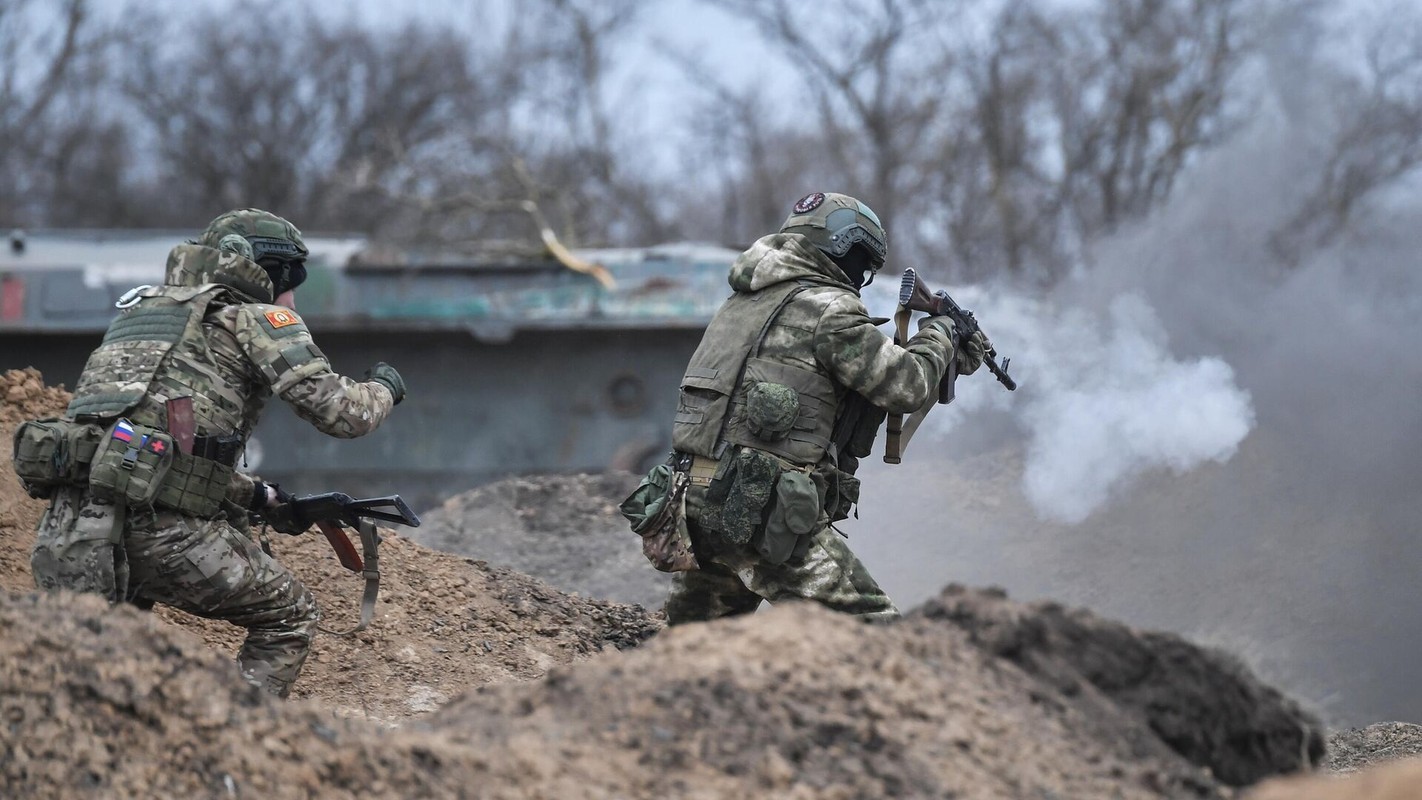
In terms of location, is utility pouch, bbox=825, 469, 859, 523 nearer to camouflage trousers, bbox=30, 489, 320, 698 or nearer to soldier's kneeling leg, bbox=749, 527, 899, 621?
soldier's kneeling leg, bbox=749, 527, 899, 621

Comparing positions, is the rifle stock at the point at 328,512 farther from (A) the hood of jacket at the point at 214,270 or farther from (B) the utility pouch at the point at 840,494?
(B) the utility pouch at the point at 840,494

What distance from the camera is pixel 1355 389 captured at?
9531 millimetres

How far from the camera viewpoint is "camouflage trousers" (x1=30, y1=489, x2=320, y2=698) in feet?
14.7

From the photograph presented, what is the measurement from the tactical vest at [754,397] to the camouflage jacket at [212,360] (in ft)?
3.24

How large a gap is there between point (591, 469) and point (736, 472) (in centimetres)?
769

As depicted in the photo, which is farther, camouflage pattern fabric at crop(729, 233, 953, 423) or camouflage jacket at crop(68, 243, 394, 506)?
camouflage pattern fabric at crop(729, 233, 953, 423)

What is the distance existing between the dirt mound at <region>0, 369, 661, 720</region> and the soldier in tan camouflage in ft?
2.78

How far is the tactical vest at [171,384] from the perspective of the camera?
14.8 ft

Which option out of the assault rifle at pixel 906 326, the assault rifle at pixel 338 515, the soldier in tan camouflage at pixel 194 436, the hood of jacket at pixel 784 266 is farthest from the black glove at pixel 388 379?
the assault rifle at pixel 906 326

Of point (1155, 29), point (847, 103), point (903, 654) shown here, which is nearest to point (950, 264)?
point (847, 103)

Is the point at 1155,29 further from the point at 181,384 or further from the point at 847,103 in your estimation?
the point at 181,384

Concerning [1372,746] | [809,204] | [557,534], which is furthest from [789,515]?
[557,534]

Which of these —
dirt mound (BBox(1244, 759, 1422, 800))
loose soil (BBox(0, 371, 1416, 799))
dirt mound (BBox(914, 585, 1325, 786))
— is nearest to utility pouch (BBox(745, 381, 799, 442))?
loose soil (BBox(0, 371, 1416, 799))

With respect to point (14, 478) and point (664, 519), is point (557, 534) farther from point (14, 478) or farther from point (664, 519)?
point (664, 519)
